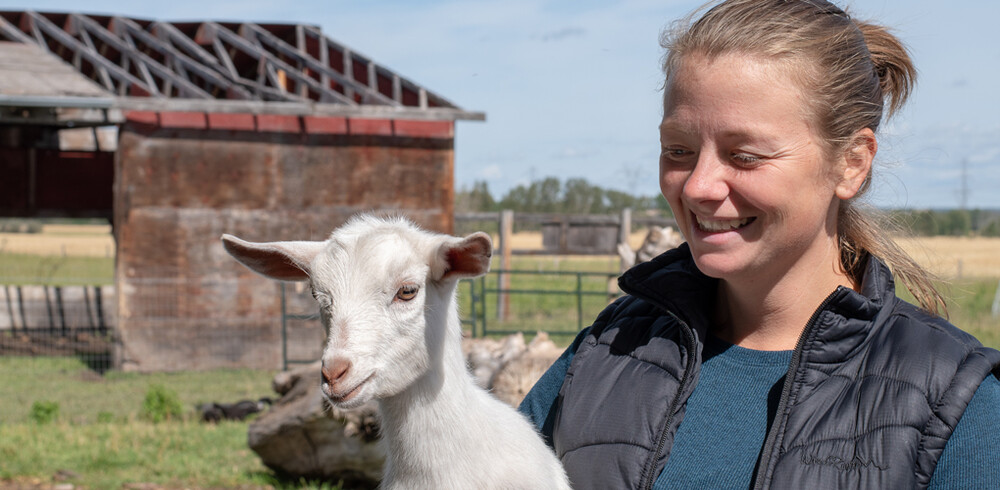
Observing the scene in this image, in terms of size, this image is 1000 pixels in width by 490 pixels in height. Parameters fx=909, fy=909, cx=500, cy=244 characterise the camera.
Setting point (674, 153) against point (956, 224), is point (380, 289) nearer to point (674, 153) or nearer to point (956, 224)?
point (674, 153)

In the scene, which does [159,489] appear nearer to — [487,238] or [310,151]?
[487,238]

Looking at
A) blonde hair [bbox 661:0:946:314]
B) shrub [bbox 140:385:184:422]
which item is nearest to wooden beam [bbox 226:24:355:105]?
shrub [bbox 140:385:184:422]

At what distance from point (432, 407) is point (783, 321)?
98cm

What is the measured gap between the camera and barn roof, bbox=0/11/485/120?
42.5ft

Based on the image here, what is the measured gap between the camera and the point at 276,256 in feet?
8.61

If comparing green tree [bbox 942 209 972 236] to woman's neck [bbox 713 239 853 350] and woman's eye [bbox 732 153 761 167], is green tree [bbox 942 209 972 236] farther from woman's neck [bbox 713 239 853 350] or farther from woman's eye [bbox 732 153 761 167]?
woman's eye [bbox 732 153 761 167]

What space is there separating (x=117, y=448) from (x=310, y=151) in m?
6.63

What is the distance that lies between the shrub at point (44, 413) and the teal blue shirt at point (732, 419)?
912cm

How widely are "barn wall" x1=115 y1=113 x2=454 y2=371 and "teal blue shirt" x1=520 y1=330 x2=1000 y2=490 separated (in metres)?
11.8

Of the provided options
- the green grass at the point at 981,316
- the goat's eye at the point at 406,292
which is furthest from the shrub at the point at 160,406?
the goat's eye at the point at 406,292

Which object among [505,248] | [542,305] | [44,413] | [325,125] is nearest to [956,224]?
[542,305]

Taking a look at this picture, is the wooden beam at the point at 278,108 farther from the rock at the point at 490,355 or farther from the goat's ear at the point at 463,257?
the goat's ear at the point at 463,257

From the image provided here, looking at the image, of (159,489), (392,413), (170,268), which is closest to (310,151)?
(170,268)

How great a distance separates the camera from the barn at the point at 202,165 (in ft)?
43.1
